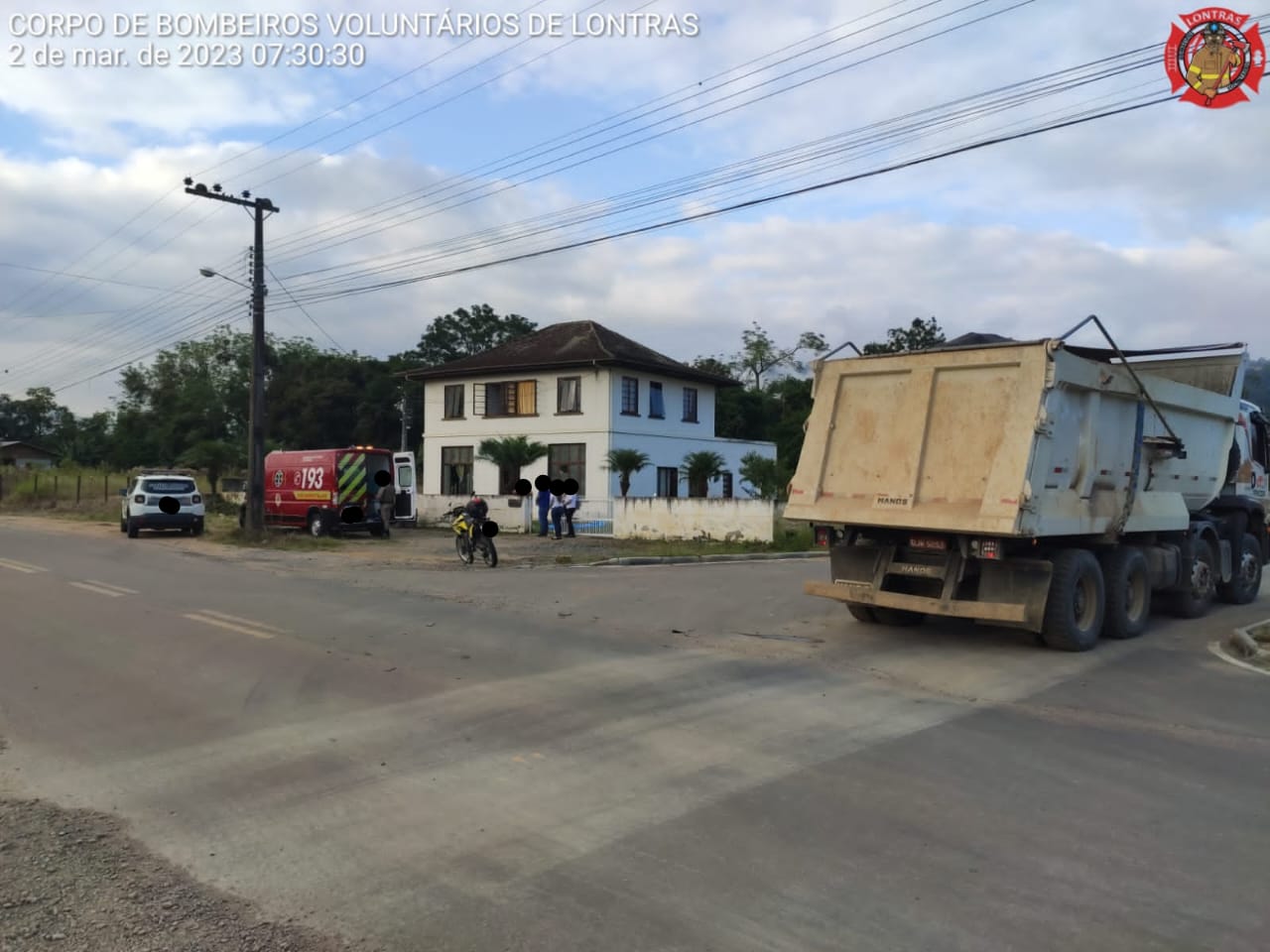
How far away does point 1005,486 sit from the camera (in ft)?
32.0

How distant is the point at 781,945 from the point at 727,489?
37347 millimetres

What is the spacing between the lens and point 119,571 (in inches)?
703

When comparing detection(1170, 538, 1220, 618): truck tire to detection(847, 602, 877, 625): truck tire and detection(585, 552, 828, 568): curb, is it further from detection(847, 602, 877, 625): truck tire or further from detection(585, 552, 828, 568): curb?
detection(585, 552, 828, 568): curb

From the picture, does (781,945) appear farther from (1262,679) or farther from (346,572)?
(346,572)

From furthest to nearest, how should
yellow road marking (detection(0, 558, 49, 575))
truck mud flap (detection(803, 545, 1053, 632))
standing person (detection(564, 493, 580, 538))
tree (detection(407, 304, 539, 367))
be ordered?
tree (detection(407, 304, 539, 367))
standing person (detection(564, 493, 580, 538))
yellow road marking (detection(0, 558, 49, 575))
truck mud flap (detection(803, 545, 1053, 632))

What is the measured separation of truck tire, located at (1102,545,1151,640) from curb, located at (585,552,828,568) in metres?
11.2

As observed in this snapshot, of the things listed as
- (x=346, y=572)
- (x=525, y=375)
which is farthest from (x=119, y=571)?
(x=525, y=375)

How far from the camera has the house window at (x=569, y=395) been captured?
37094 mm

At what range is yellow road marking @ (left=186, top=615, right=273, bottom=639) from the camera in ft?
35.4

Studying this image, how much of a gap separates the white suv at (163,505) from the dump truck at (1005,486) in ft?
73.0

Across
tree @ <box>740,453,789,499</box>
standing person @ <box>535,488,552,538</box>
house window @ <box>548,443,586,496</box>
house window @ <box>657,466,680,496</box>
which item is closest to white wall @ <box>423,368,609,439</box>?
house window @ <box>548,443,586,496</box>

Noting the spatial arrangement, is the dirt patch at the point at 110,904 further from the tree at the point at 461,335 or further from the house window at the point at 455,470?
the tree at the point at 461,335

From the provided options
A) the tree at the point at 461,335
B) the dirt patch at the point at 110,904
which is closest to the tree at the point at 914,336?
the tree at the point at 461,335

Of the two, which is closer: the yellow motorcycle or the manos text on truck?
the yellow motorcycle
